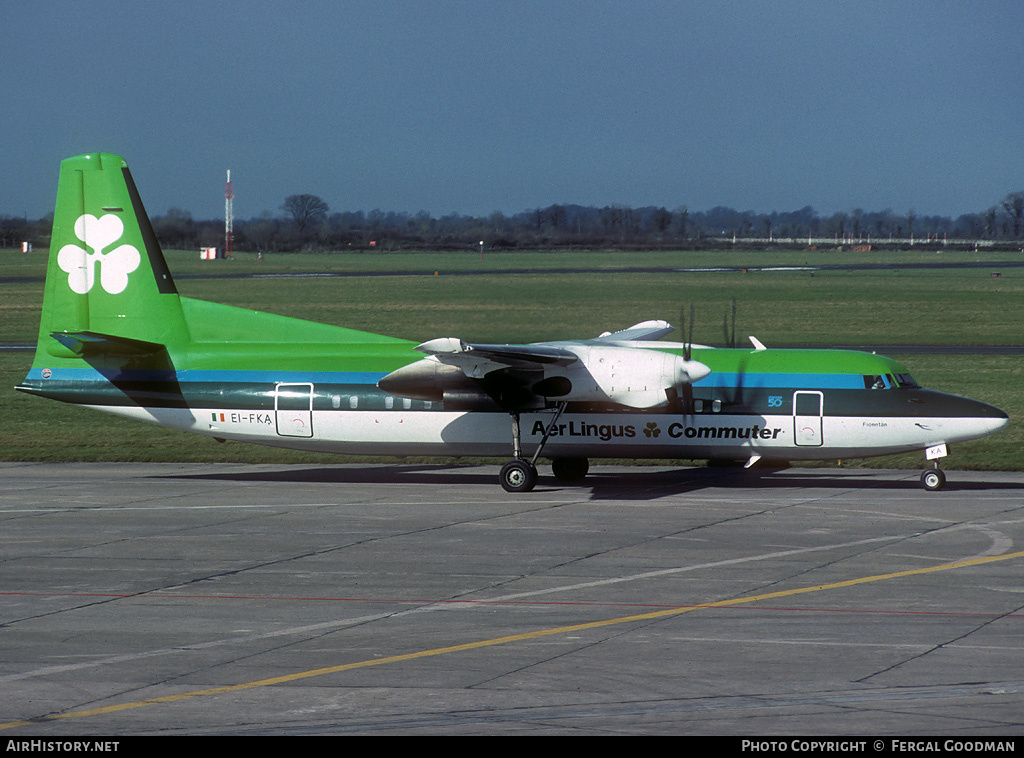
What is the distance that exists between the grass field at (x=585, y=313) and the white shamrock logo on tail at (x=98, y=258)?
5.72 metres

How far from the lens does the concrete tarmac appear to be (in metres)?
11.4

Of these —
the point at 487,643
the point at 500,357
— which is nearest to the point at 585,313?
the point at 500,357

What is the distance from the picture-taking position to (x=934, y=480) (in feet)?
81.4

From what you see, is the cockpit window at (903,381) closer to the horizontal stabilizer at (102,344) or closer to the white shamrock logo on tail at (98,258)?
the horizontal stabilizer at (102,344)

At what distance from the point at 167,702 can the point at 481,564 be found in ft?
23.6

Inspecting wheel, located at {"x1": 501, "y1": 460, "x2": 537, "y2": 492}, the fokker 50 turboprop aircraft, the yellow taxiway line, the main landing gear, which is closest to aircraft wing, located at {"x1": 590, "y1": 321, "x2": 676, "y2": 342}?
the fokker 50 turboprop aircraft

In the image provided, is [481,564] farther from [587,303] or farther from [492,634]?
[587,303]

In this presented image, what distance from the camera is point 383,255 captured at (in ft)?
516

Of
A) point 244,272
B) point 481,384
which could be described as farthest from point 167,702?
point 244,272

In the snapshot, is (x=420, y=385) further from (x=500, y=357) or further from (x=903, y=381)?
(x=903, y=381)

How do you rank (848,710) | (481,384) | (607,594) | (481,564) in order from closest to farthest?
(848,710), (607,594), (481,564), (481,384)

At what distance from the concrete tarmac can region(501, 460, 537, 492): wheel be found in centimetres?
42

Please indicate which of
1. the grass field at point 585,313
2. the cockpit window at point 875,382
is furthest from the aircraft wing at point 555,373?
the grass field at point 585,313

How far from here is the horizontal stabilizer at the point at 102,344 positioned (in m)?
25.2
